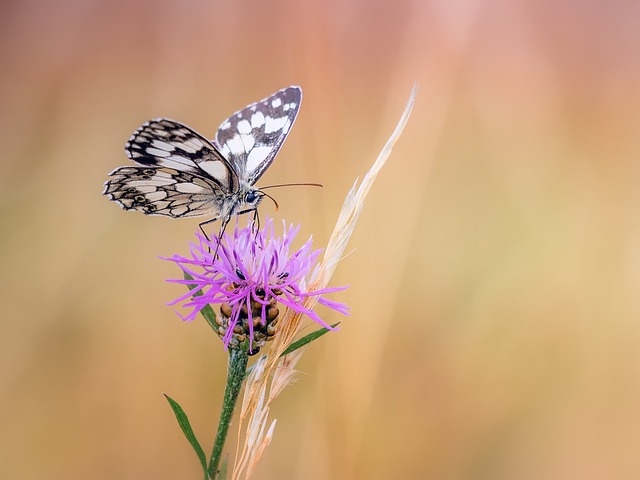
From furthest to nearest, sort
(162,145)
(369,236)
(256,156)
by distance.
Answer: (369,236), (256,156), (162,145)

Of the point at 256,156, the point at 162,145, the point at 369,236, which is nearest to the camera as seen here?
the point at 162,145

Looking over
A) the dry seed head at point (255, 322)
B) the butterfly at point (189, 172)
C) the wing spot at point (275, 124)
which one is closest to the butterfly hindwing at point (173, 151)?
the butterfly at point (189, 172)

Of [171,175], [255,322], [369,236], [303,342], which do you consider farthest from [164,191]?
[369,236]

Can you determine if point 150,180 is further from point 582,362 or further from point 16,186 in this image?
point 582,362

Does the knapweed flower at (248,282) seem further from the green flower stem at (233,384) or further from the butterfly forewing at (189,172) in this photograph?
the butterfly forewing at (189,172)

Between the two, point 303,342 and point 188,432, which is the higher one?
point 303,342

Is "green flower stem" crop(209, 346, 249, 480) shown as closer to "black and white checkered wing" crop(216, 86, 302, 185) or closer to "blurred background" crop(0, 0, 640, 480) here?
"black and white checkered wing" crop(216, 86, 302, 185)

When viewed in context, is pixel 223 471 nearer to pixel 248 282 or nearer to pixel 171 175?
pixel 248 282

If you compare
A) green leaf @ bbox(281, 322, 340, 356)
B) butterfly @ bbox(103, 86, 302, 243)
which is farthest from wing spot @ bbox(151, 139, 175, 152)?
green leaf @ bbox(281, 322, 340, 356)

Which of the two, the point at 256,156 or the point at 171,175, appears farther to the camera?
the point at 256,156

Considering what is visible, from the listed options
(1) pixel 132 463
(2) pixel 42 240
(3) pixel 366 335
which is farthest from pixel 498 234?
(2) pixel 42 240
